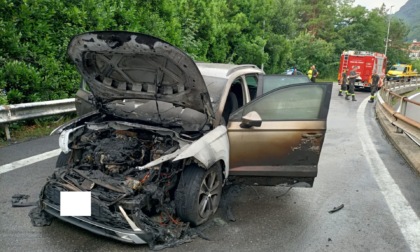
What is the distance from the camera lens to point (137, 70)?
3.54m

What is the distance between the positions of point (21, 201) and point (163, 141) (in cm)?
169

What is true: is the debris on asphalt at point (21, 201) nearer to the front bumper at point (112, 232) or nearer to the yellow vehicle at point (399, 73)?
the front bumper at point (112, 232)

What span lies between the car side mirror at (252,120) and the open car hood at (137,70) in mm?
393

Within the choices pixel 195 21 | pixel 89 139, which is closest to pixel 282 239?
pixel 89 139

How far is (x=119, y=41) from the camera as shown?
3.09 m

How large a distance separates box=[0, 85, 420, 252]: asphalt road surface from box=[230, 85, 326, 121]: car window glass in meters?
1.05

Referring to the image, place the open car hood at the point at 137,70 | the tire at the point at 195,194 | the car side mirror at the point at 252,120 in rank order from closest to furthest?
the open car hood at the point at 137,70
the tire at the point at 195,194
the car side mirror at the point at 252,120

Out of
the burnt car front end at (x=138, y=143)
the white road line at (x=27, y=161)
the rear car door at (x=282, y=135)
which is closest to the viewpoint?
the burnt car front end at (x=138, y=143)

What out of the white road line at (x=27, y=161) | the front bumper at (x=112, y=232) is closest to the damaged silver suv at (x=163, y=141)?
the front bumper at (x=112, y=232)

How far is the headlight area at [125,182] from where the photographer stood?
2.87m

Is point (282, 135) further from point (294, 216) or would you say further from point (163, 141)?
point (163, 141)

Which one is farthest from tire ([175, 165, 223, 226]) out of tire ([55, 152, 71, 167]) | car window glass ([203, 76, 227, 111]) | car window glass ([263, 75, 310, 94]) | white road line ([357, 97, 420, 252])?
car window glass ([263, 75, 310, 94])

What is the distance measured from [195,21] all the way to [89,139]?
11.4 metres

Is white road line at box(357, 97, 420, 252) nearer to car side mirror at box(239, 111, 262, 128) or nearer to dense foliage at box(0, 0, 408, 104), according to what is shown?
car side mirror at box(239, 111, 262, 128)
